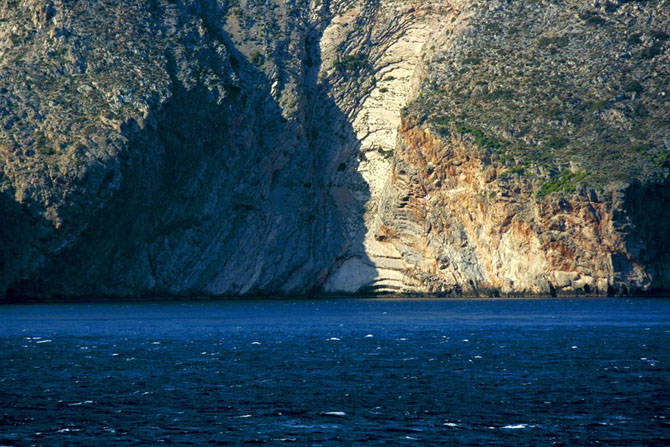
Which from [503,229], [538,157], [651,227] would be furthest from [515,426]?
[538,157]

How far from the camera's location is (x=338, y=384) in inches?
1404

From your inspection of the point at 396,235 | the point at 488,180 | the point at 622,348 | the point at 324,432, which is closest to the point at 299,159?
the point at 396,235

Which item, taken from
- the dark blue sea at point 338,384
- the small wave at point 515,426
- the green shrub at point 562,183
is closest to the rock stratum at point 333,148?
the green shrub at point 562,183

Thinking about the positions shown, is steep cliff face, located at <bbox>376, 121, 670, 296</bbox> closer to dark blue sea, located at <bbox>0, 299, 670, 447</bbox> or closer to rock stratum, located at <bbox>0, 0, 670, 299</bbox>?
rock stratum, located at <bbox>0, 0, 670, 299</bbox>

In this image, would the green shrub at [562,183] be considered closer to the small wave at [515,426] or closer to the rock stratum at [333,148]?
the rock stratum at [333,148]

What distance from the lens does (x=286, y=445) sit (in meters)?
24.7

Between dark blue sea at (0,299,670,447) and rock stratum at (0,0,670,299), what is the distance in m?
37.1

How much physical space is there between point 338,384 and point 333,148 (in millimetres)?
95298

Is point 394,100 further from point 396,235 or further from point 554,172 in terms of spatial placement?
point 554,172

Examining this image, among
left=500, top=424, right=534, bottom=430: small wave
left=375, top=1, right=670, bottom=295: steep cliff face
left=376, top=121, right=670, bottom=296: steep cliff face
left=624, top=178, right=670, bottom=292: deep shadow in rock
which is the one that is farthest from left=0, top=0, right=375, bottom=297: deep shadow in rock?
left=500, top=424, right=534, bottom=430: small wave

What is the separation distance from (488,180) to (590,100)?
16.0 metres

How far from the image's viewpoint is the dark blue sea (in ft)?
85.8

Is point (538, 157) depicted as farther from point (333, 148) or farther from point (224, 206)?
point (224, 206)

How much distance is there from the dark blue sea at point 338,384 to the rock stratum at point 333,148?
37.1 metres
